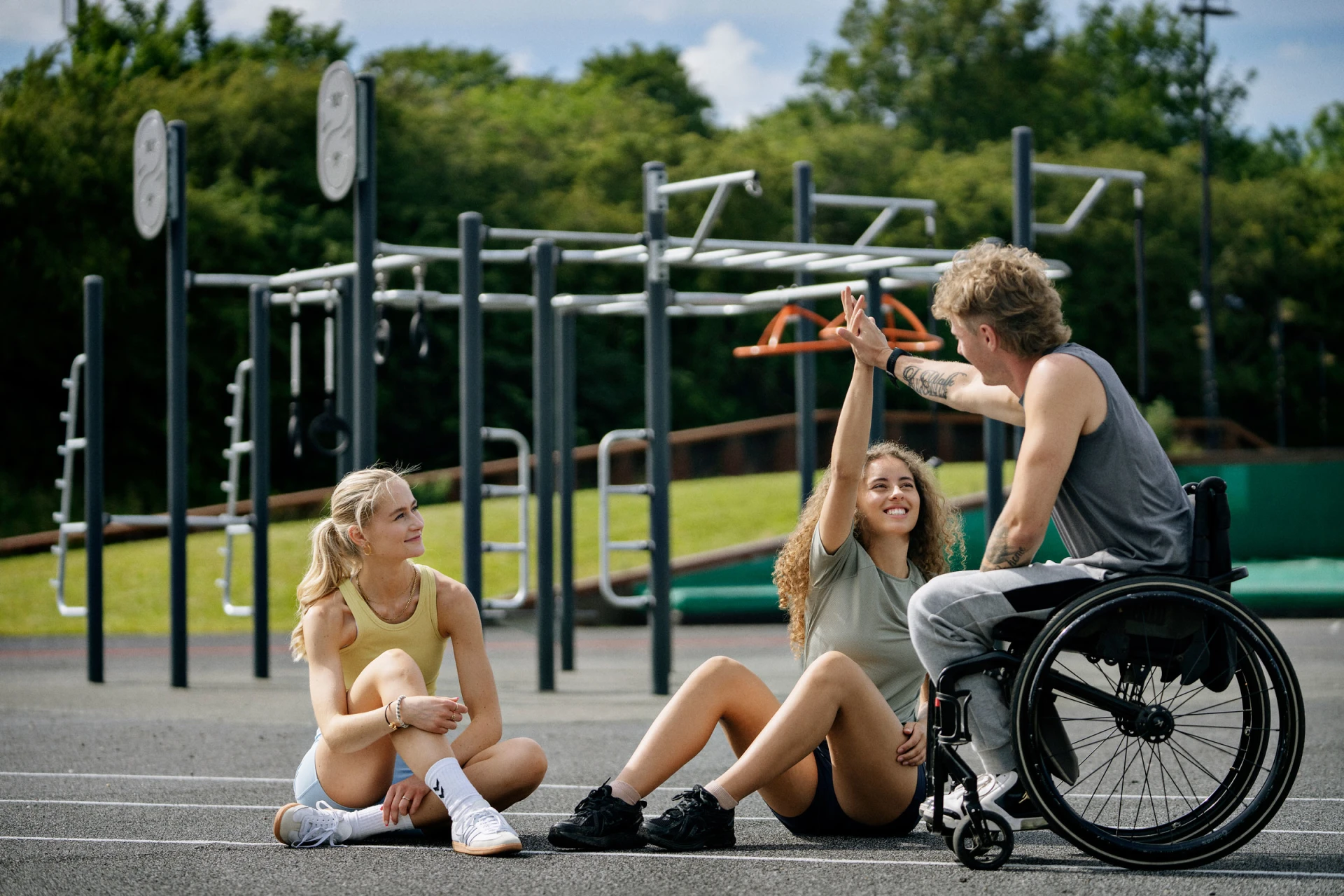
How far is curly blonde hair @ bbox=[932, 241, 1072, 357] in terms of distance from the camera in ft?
12.5

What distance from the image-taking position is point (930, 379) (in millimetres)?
4184

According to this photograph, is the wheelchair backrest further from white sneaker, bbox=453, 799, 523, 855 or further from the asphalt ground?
white sneaker, bbox=453, 799, 523, 855

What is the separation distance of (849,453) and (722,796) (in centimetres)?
88

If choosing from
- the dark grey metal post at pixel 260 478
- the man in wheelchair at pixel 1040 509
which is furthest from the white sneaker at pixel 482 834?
the dark grey metal post at pixel 260 478

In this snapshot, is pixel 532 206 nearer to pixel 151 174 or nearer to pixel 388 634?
pixel 151 174

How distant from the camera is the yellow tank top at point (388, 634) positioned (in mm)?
4203

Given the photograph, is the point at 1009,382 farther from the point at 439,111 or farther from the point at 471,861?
the point at 439,111

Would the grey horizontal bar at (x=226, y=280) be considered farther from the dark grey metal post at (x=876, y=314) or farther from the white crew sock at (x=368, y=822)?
the white crew sock at (x=368, y=822)

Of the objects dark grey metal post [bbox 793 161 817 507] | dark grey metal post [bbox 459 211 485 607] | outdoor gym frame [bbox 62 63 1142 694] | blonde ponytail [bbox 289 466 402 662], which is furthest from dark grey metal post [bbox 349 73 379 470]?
blonde ponytail [bbox 289 466 402 662]

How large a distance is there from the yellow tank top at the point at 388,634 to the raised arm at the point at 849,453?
1021 millimetres

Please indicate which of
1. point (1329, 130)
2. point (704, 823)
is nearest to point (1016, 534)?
point (704, 823)

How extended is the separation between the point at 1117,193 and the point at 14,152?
2165 centimetres

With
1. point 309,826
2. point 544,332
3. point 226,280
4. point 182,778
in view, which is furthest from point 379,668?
point 226,280

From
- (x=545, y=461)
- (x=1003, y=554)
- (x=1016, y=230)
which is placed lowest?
(x=1003, y=554)
